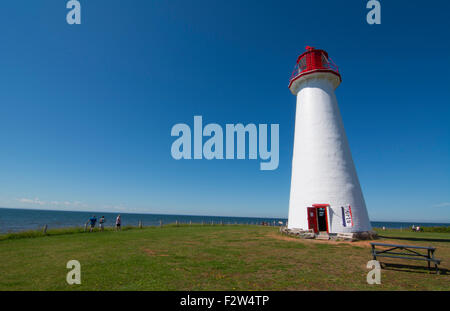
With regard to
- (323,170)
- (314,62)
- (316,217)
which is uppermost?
(314,62)

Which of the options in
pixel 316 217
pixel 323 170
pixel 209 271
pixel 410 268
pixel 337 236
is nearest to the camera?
pixel 209 271

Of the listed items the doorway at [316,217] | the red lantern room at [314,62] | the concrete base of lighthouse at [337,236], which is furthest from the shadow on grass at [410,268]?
the red lantern room at [314,62]

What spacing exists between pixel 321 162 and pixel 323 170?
0.62 meters

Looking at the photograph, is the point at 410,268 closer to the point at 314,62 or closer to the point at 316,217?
the point at 316,217

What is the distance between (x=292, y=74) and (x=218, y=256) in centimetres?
1669

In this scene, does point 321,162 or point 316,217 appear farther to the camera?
point 321,162

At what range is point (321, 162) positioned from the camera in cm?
1571

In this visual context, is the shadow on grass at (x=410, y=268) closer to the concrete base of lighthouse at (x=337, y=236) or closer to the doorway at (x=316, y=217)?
the concrete base of lighthouse at (x=337, y=236)

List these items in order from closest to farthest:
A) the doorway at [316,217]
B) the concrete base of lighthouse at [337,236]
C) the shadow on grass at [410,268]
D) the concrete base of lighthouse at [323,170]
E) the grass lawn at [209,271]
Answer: the grass lawn at [209,271]
the shadow on grass at [410,268]
the concrete base of lighthouse at [337,236]
the concrete base of lighthouse at [323,170]
the doorway at [316,217]

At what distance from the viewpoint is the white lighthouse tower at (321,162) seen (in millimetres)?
14719

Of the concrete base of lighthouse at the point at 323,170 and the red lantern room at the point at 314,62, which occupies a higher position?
the red lantern room at the point at 314,62

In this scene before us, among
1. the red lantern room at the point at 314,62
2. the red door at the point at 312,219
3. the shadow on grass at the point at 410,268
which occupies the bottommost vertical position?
the shadow on grass at the point at 410,268

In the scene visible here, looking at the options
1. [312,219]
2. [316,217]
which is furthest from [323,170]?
[312,219]
